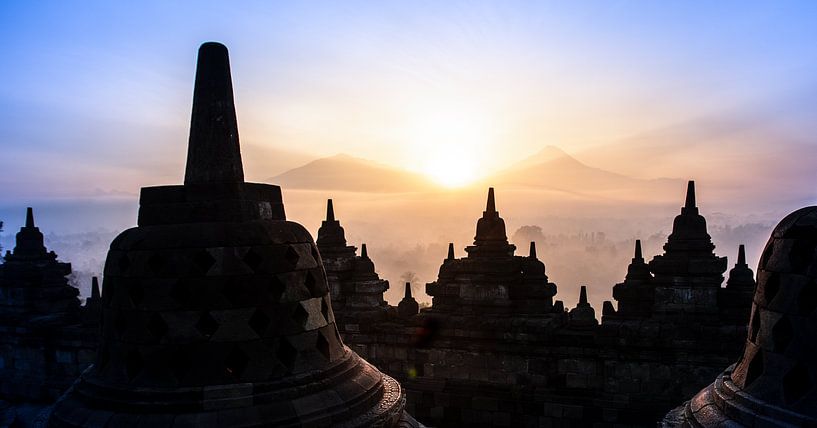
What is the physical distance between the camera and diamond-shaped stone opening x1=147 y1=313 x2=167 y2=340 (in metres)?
4.91

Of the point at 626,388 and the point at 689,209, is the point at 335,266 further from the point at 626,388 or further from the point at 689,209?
the point at 689,209

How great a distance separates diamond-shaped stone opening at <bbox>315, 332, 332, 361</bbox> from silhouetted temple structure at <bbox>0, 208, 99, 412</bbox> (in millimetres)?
→ 11895

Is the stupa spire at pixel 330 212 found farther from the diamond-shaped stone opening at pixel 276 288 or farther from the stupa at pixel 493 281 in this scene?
the diamond-shaped stone opening at pixel 276 288

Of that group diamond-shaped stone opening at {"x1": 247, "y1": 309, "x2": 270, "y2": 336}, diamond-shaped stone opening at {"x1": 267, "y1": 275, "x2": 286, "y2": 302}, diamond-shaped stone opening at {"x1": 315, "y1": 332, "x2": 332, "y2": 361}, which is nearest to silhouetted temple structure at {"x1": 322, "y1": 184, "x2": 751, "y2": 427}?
diamond-shaped stone opening at {"x1": 315, "y1": 332, "x2": 332, "y2": 361}

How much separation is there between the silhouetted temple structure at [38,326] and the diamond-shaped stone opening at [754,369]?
15.4 meters

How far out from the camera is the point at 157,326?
494cm

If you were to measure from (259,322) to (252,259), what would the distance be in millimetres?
632

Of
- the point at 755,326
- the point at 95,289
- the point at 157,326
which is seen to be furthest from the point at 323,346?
the point at 95,289

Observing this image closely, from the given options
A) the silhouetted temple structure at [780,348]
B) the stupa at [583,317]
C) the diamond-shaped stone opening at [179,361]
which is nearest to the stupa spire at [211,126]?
the diamond-shaped stone opening at [179,361]

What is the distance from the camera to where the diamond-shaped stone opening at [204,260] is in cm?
501

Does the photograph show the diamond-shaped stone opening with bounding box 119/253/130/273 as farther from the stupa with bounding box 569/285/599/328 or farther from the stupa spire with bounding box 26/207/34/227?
the stupa spire with bounding box 26/207/34/227

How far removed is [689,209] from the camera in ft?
35.0

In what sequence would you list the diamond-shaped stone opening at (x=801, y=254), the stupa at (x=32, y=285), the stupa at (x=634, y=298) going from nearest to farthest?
the diamond-shaped stone opening at (x=801, y=254)
the stupa at (x=634, y=298)
the stupa at (x=32, y=285)

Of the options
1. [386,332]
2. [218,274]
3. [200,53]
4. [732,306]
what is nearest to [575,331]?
[732,306]
